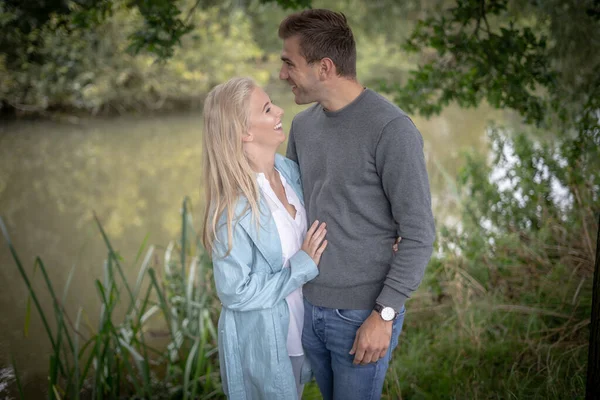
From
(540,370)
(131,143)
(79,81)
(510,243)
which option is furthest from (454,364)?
(79,81)

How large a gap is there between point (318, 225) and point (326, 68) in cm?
49

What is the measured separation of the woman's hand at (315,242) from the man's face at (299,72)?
16.0 inches

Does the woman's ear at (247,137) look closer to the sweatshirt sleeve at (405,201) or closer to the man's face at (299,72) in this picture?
the man's face at (299,72)

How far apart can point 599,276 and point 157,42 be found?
84.7 inches

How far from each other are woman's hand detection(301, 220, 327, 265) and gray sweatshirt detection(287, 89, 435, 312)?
0.07 ft

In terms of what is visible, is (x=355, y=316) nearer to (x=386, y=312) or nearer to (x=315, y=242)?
(x=386, y=312)

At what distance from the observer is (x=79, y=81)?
12312mm

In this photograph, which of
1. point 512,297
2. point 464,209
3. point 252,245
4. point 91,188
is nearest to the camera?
point 252,245

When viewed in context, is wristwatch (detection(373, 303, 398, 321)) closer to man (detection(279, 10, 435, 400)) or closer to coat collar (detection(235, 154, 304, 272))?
man (detection(279, 10, 435, 400))

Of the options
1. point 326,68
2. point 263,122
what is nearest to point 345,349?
point 263,122

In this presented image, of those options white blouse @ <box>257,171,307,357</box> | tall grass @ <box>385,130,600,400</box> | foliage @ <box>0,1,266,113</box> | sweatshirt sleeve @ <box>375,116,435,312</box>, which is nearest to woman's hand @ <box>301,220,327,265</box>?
white blouse @ <box>257,171,307,357</box>

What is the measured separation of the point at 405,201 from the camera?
162 centimetres

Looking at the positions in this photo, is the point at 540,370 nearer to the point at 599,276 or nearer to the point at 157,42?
the point at 599,276

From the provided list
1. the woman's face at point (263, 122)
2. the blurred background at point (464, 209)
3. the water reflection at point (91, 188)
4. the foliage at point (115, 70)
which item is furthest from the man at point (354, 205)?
the foliage at point (115, 70)
